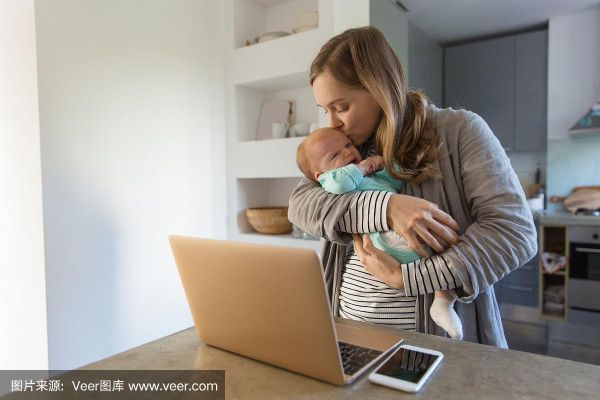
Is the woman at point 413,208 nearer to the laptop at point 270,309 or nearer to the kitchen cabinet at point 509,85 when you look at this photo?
the laptop at point 270,309

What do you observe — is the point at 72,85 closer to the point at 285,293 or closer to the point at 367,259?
the point at 367,259

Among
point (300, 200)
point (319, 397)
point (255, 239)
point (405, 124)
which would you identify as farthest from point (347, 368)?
point (255, 239)

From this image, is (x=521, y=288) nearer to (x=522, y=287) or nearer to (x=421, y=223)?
(x=522, y=287)

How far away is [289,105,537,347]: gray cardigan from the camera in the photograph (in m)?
0.80

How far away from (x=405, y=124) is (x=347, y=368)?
0.59 meters

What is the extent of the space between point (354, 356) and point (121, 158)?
1.65 metres

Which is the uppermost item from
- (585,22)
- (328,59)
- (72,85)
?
(585,22)

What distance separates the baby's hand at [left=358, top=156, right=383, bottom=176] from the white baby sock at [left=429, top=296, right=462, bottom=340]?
0.34m

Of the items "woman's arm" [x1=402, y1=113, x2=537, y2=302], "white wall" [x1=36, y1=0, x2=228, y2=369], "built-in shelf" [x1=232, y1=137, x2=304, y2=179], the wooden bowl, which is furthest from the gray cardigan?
the wooden bowl

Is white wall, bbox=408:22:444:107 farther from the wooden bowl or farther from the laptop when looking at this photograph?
the laptop

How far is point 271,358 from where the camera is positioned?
617 mm

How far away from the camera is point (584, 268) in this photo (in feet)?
8.87

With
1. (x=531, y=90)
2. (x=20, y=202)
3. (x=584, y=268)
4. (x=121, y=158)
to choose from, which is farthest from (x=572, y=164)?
(x=20, y=202)

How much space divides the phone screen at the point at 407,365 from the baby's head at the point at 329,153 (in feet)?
1.73
